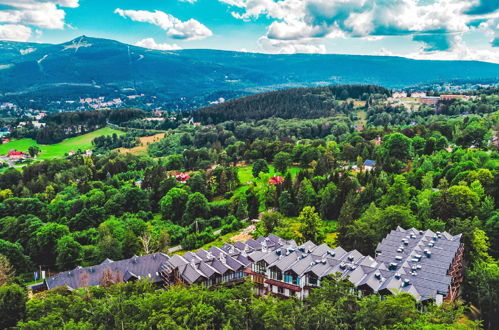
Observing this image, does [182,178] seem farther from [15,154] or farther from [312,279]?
[15,154]

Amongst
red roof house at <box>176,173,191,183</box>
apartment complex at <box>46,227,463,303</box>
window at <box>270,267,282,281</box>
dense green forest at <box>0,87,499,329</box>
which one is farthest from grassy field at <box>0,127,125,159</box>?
window at <box>270,267,282,281</box>

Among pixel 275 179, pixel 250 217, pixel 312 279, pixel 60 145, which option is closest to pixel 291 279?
pixel 312 279

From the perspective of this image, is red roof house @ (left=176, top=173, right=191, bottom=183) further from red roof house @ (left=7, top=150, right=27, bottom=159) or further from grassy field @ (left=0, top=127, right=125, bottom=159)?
red roof house @ (left=7, top=150, right=27, bottom=159)

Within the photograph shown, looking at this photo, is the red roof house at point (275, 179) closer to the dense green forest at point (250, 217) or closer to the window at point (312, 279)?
the dense green forest at point (250, 217)

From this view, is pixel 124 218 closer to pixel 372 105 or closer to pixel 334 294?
pixel 334 294

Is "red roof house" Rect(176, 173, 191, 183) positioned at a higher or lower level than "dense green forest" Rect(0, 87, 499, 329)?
lower

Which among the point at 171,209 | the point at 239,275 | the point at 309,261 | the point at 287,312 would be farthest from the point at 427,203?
the point at 171,209

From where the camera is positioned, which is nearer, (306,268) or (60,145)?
(306,268)
